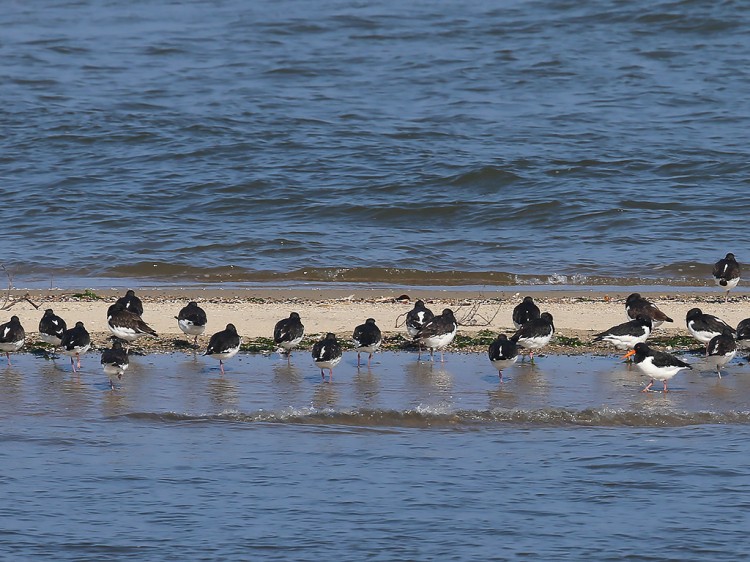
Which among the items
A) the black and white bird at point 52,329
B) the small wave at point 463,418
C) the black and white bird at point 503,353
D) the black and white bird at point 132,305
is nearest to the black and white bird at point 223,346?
the small wave at point 463,418

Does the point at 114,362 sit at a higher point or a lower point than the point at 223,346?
lower

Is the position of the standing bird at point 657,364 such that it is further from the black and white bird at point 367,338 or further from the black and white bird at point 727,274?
the black and white bird at point 727,274

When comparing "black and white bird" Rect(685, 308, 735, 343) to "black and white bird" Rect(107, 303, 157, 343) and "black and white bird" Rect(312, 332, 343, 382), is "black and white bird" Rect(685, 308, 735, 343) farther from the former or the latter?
"black and white bird" Rect(107, 303, 157, 343)

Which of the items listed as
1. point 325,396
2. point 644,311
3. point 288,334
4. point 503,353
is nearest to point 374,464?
point 325,396

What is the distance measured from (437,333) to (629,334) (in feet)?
7.16

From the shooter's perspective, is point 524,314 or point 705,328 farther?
point 524,314

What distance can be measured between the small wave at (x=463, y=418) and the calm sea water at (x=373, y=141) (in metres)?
7.99

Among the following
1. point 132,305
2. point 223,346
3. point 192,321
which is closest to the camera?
point 223,346

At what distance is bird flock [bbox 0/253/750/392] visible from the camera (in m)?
12.0

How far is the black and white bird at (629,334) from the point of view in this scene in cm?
1324

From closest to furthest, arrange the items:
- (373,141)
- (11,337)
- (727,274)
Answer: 1. (11,337)
2. (727,274)
3. (373,141)

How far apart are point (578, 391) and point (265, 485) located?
3.79 metres

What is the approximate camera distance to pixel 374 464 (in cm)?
987

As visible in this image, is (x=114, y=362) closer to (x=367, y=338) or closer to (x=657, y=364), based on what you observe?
(x=367, y=338)
